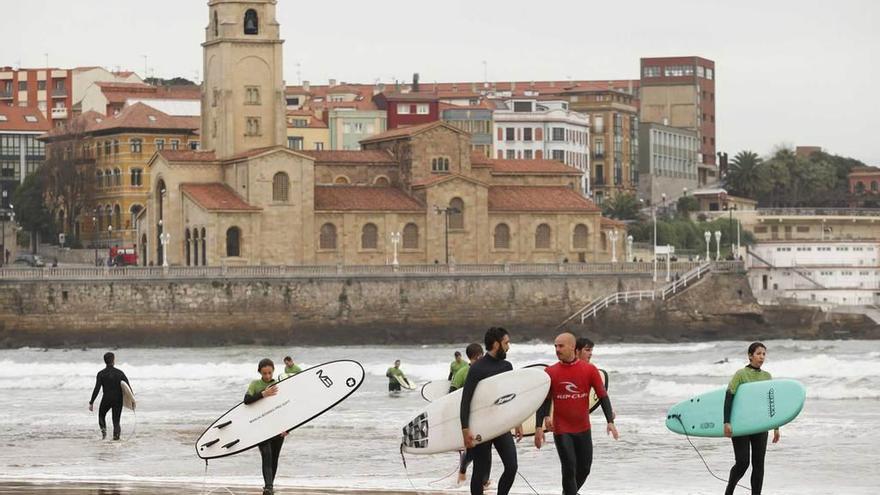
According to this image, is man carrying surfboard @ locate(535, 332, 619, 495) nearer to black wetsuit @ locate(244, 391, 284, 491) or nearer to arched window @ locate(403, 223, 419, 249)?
black wetsuit @ locate(244, 391, 284, 491)

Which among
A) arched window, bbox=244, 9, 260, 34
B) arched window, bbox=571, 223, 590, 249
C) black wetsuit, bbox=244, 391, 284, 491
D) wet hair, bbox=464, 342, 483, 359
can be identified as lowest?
black wetsuit, bbox=244, 391, 284, 491

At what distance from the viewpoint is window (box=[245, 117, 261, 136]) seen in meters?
83.7

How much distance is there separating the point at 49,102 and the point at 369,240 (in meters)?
54.7

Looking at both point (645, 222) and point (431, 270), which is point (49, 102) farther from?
point (431, 270)

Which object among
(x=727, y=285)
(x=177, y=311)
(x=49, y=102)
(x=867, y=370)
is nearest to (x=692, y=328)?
(x=727, y=285)

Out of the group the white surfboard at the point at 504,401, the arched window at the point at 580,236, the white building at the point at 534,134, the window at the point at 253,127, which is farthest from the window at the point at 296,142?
the white surfboard at the point at 504,401

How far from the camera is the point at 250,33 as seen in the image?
83.6 m

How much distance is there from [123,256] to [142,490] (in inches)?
2773

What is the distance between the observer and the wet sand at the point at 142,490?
20984 mm

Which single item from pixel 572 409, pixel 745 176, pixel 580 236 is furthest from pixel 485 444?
pixel 745 176

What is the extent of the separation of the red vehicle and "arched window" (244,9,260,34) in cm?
1139

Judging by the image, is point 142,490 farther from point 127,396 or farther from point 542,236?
point 542,236

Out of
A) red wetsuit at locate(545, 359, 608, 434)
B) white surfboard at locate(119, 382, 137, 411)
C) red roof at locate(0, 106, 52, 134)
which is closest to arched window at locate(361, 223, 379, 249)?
red roof at locate(0, 106, 52, 134)

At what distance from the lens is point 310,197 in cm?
8031
